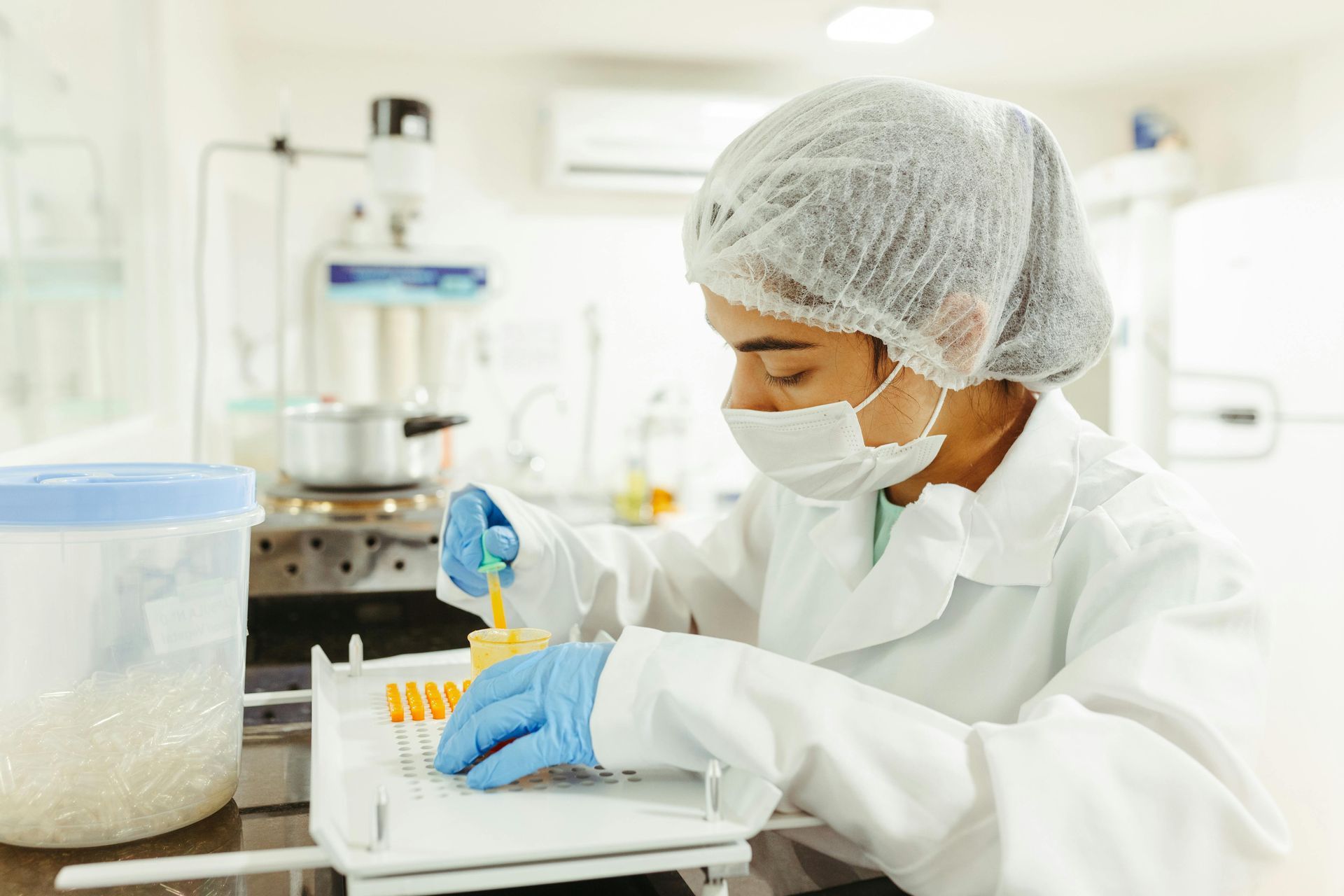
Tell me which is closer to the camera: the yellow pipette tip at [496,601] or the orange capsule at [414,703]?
the orange capsule at [414,703]

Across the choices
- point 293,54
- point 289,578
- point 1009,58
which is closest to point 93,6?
point 289,578

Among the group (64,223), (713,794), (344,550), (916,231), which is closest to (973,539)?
(916,231)

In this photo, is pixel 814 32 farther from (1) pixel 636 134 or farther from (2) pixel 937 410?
(2) pixel 937 410

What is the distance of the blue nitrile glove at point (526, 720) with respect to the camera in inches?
28.0

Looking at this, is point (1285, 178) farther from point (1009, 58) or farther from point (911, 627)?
point (911, 627)

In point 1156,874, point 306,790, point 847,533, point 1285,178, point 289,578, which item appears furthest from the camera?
point 1285,178

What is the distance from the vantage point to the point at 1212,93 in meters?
3.72

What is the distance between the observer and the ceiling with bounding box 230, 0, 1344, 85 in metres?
2.88

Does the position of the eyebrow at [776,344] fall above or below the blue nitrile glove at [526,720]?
above

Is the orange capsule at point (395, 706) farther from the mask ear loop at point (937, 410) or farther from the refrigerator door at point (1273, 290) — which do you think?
the refrigerator door at point (1273, 290)

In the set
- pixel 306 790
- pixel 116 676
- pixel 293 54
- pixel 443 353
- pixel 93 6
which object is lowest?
pixel 306 790

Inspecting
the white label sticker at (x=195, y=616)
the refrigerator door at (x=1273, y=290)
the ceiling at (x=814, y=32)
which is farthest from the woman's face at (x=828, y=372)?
the refrigerator door at (x=1273, y=290)

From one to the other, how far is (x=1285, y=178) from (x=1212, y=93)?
0.46m

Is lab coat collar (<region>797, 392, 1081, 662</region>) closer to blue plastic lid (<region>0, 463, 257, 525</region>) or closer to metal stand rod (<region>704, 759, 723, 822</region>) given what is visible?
metal stand rod (<region>704, 759, 723, 822</region>)
